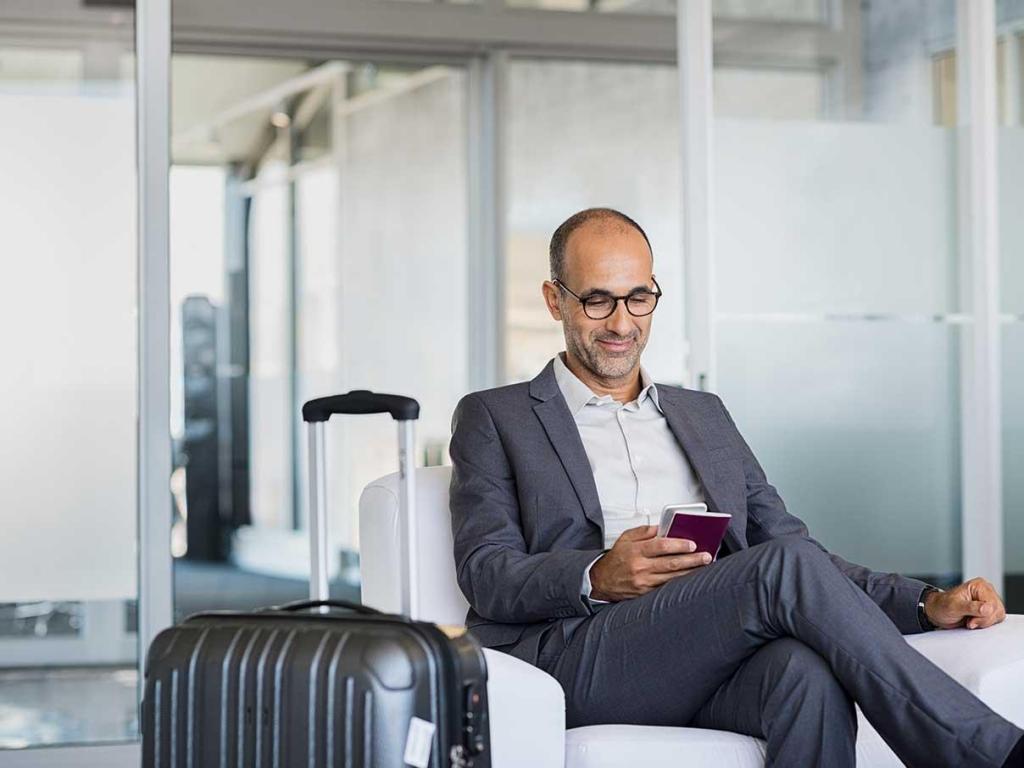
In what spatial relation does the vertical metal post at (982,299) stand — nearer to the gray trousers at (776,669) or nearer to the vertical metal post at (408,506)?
the gray trousers at (776,669)

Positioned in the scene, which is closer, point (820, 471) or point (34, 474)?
point (34, 474)

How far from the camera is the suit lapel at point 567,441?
2.58 metres

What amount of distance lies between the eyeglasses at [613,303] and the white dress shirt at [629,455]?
145mm

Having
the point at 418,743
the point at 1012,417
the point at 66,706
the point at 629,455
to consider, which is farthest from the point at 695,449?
the point at 66,706

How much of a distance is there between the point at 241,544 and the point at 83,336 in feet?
11.3

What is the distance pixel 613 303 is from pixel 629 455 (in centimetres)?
28

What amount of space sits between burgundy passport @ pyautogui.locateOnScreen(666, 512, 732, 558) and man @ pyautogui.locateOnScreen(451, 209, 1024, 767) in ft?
0.09

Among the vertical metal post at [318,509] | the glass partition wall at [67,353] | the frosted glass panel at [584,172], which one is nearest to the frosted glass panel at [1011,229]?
the frosted glass panel at [584,172]

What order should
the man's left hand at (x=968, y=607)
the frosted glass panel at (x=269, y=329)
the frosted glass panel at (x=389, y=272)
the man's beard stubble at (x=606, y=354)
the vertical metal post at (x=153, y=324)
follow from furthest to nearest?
the frosted glass panel at (x=269, y=329), the frosted glass panel at (x=389, y=272), the vertical metal post at (x=153, y=324), the man's beard stubble at (x=606, y=354), the man's left hand at (x=968, y=607)

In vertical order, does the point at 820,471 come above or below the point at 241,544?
above

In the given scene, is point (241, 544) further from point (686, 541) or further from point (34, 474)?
point (686, 541)

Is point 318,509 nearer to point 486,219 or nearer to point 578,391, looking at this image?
point 578,391

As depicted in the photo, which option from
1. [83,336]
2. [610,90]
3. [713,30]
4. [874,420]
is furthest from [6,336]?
[610,90]

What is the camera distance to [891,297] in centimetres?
443
